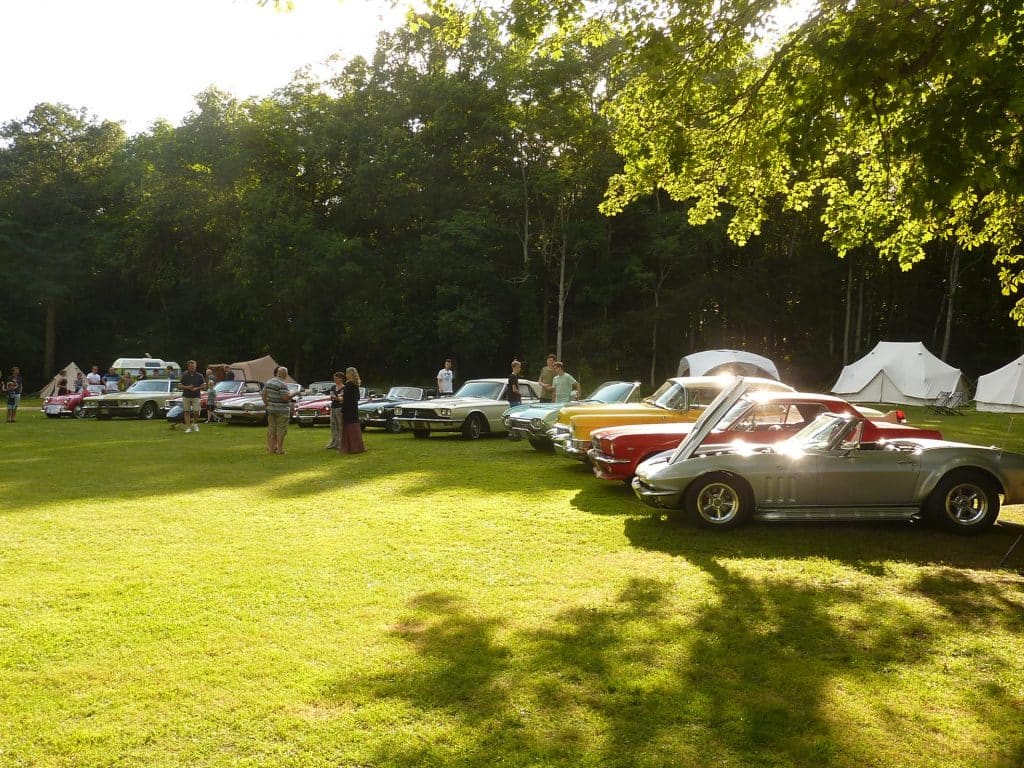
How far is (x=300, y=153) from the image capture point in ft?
151

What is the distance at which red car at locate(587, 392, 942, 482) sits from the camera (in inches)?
421

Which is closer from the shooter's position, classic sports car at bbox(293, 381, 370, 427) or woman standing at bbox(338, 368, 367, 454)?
woman standing at bbox(338, 368, 367, 454)

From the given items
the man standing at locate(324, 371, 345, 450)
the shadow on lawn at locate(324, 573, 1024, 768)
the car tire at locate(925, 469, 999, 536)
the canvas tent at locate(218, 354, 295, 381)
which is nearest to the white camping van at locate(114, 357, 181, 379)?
the canvas tent at locate(218, 354, 295, 381)

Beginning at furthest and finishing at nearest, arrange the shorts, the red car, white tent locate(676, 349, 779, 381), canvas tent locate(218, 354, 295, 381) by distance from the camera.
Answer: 1. canvas tent locate(218, 354, 295, 381)
2. white tent locate(676, 349, 779, 381)
3. the shorts
4. the red car

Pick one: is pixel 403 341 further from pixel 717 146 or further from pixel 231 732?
pixel 231 732

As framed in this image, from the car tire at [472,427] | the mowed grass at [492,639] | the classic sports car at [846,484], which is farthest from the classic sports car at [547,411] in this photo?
the classic sports car at [846,484]

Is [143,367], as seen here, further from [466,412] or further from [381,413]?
[466,412]

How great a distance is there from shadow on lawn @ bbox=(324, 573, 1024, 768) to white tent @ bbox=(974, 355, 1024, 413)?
29.5 meters

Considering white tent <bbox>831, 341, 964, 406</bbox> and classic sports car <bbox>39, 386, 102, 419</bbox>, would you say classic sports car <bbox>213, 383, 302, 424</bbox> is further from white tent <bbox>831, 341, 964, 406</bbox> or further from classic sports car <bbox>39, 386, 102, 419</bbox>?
white tent <bbox>831, 341, 964, 406</bbox>

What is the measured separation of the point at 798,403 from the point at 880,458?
7.01ft

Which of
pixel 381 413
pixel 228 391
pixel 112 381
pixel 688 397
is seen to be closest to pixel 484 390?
pixel 381 413

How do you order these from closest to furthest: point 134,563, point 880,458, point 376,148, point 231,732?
point 231,732
point 134,563
point 880,458
point 376,148

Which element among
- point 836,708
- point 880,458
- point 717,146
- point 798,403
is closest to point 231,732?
point 836,708

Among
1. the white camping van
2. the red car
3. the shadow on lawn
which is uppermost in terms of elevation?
the white camping van
